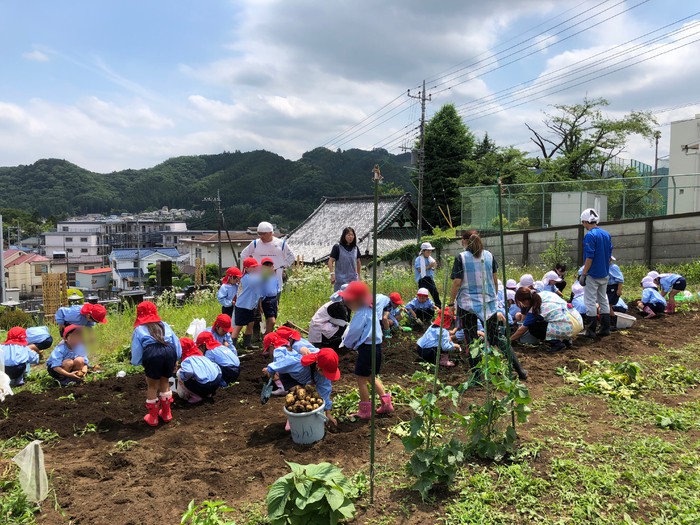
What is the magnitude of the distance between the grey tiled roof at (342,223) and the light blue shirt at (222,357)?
2183 cm

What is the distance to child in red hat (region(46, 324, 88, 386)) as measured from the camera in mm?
5465

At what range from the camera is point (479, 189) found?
19094mm

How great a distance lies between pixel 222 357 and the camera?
5.07 metres

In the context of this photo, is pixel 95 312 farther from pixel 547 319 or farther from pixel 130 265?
pixel 130 265

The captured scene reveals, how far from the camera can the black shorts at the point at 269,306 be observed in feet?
21.3

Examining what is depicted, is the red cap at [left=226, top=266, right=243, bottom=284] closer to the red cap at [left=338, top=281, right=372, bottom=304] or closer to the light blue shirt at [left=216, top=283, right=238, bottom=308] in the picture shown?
the light blue shirt at [left=216, top=283, right=238, bottom=308]

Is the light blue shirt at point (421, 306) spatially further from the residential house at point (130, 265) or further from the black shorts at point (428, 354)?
the residential house at point (130, 265)

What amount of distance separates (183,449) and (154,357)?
86cm

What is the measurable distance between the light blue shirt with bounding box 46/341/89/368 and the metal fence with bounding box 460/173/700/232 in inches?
547

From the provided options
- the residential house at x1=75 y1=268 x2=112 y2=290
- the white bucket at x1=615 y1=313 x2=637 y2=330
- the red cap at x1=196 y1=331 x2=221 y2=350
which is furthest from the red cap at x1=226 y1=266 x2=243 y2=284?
the residential house at x1=75 y1=268 x2=112 y2=290

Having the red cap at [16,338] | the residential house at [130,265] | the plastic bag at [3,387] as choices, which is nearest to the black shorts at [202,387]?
the plastic bag at [3,387]

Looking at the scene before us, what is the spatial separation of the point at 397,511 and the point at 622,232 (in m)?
12.6

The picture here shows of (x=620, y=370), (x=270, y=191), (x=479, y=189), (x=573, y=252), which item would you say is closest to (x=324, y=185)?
(x=270, y=191)

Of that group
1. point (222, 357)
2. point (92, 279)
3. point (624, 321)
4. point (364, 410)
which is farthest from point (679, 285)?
point (92, 279)
